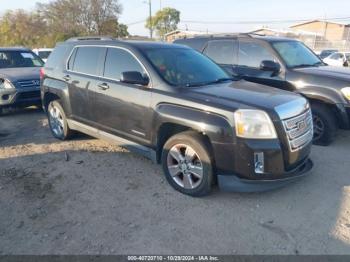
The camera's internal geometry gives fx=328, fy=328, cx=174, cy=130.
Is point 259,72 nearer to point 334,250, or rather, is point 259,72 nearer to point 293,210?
point 293,210

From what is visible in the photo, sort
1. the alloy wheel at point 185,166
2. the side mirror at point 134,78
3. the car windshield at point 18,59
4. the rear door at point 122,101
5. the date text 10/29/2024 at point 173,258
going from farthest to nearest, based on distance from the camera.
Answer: the car windshield at point 18,59 → the rear door at point 122,101 → the side mirror at point 134,78 → the alloy wheel at point 185,166 → the date text 10/29/2024 at point 173,258

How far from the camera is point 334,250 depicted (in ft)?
9.95

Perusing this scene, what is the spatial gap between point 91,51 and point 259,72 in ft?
10.8

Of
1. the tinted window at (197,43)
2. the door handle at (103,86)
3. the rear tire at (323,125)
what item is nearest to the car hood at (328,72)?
the rear tire at (323,125)

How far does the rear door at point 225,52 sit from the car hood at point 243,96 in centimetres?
268

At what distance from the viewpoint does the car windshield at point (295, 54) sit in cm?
649

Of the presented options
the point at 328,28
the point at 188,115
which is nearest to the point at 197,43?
the point at 188,115

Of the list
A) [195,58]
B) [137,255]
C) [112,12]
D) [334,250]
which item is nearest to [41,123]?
[195,58]

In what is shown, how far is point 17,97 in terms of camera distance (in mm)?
8172

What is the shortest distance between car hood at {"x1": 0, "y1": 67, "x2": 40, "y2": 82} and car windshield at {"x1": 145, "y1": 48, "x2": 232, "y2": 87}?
5048 mm

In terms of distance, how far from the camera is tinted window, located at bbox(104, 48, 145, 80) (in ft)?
15.1

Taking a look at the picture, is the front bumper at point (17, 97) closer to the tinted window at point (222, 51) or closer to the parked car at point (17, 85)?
the parked car at point (17, 85)

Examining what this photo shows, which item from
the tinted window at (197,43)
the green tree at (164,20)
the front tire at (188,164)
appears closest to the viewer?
the front tire at (188,164)

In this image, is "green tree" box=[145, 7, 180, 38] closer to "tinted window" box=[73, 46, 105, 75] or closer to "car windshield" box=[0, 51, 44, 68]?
"car windshield" box=[0, 51, 44, 68]
